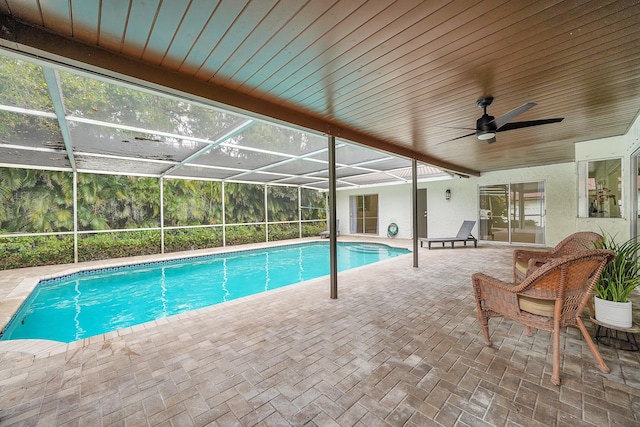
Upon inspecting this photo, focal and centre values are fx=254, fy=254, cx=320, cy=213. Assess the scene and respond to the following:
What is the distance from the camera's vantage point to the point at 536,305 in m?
2.18

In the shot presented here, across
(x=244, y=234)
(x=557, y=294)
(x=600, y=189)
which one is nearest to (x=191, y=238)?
(x=244, y=234)

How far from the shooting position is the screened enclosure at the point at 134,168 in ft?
10.3

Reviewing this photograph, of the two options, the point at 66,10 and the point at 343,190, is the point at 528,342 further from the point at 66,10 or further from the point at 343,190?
the point at 343,190

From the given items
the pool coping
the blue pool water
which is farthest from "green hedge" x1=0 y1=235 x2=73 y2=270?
the blue pool water

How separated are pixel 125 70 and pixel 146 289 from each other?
523 cm

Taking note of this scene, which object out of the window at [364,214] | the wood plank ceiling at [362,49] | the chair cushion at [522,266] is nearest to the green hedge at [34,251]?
the wood plank ceiling at [362,49]

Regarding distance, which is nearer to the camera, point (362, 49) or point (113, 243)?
point (362, 49)

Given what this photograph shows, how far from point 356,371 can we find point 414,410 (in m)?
0.54

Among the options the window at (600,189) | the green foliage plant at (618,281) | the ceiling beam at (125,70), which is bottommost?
the green foliage plant at (618,281)

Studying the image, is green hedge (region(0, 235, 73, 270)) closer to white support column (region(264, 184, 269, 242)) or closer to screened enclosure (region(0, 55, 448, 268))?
screened enclosure (region(0, 55, 448, 268))

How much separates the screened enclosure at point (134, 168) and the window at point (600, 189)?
3.75m

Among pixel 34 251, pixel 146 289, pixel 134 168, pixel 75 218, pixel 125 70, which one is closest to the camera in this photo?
pixel 125 70

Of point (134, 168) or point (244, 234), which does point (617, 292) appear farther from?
point (244, 234)

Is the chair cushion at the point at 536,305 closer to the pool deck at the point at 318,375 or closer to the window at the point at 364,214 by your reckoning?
the pool deck at the point at 318,375
